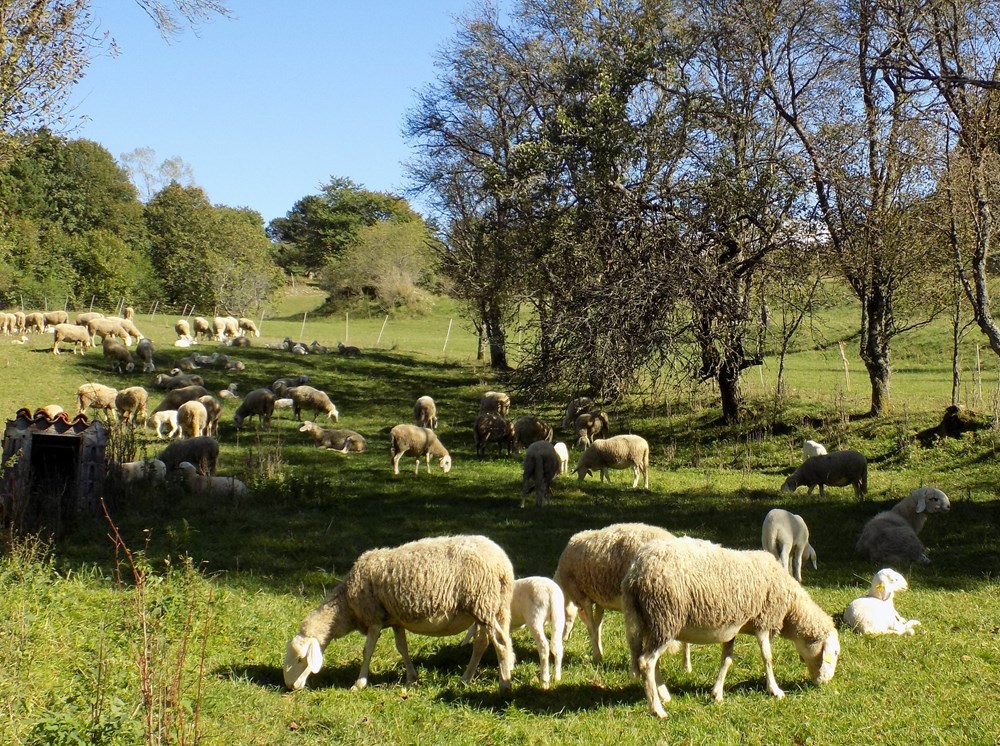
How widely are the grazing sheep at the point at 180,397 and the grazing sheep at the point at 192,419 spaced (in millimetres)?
1891

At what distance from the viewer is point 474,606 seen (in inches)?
288

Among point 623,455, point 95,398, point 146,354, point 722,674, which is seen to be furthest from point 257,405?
point 722,674

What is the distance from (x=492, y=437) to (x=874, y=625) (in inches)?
515

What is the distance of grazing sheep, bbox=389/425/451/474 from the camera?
18.1 metres

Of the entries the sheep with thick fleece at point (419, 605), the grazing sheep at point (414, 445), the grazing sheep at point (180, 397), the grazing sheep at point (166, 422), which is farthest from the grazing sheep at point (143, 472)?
the sheep with thick fleece at point (419, 605)

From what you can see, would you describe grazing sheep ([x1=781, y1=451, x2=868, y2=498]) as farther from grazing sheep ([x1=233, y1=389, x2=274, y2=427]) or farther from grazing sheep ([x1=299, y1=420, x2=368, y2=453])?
grazing sheep ([x1=233, y1=389, x2=274, y2=427])

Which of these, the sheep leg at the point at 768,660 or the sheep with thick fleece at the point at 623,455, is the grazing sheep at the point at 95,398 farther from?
the sheep leg at the point at 768,660

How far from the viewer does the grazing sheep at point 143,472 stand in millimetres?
15048

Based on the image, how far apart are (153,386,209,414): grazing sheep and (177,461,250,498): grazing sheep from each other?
782 centimetres

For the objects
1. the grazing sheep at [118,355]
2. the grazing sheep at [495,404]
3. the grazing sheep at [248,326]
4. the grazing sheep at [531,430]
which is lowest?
the grazing sheep at [531,430]

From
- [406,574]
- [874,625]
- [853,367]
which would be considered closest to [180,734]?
[406,574]

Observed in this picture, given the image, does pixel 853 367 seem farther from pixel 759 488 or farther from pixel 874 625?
pixel 874 625

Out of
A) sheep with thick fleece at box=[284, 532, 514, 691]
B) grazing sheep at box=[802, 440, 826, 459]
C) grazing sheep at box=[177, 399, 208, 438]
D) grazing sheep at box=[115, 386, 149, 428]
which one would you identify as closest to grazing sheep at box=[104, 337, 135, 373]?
grazing sheep at box=[115, 386, 149, 428]

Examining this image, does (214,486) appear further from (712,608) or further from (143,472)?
(712,608)
